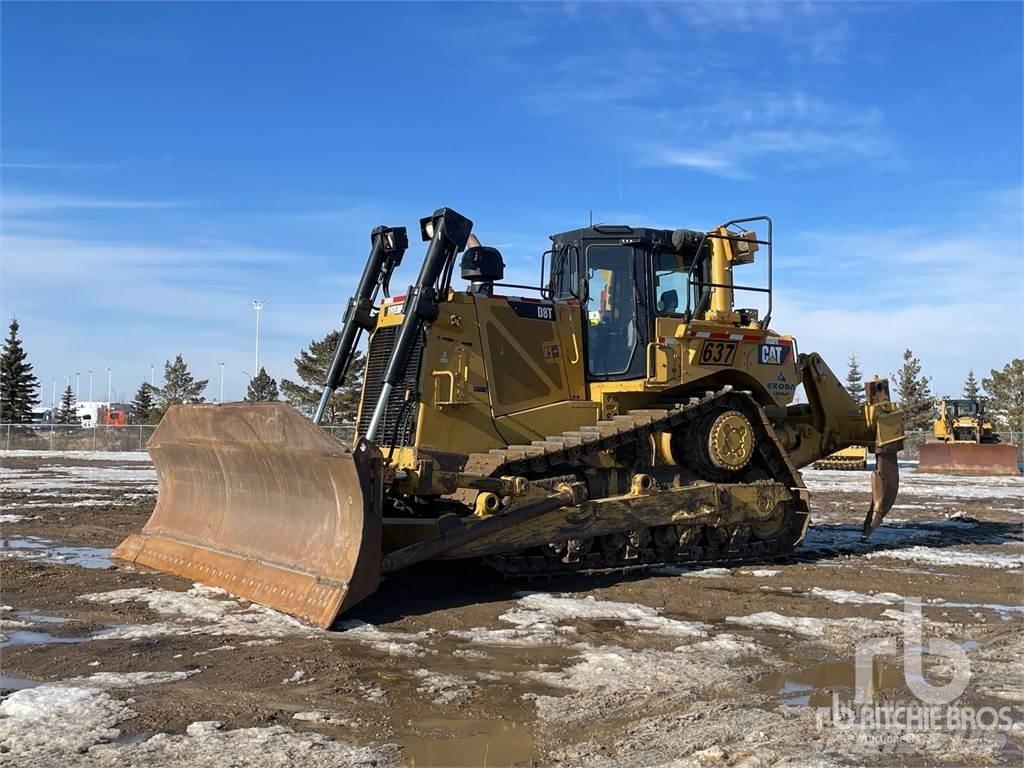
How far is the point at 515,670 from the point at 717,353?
521 centimetres

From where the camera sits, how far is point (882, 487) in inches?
439

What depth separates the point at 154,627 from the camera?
6.56 metres

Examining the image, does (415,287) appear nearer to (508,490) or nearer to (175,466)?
(508,490)

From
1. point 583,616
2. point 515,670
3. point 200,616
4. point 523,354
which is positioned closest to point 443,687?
point 515,670

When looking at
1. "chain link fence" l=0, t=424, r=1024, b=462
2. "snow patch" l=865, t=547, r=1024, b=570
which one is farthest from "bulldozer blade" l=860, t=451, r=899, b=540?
"chain link fence" l=0, t=424, r=1024, b=462

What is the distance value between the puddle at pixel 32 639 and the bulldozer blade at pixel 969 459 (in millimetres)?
30269

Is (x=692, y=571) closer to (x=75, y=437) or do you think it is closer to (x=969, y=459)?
(x=969, y=459)

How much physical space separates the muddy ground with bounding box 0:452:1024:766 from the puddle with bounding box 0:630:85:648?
0.02 m

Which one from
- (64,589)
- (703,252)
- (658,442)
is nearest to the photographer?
(64,589)

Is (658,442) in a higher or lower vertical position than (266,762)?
higher

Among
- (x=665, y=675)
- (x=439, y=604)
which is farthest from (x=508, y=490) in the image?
(x=665, y=675)

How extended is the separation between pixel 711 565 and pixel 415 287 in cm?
409

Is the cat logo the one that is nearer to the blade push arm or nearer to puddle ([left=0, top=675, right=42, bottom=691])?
the blade push arm

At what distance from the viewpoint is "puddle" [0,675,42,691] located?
5.04 metres
